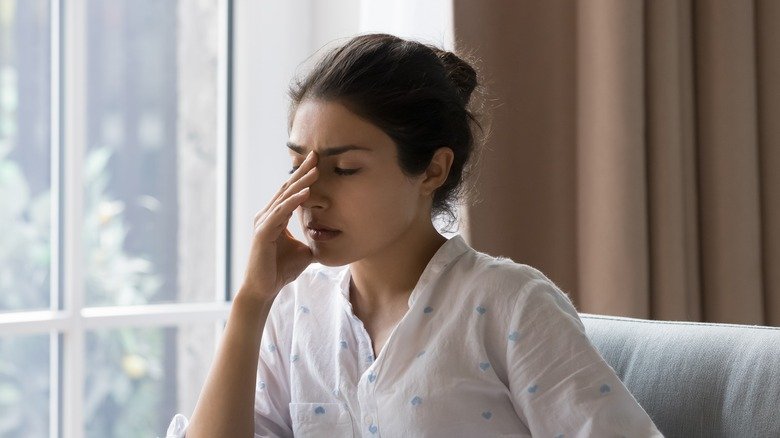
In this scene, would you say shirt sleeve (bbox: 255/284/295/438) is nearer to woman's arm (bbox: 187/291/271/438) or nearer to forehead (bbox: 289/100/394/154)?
woman's arm (bbox: 187/291/271/438)

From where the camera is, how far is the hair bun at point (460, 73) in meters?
1.42

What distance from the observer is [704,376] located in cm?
126

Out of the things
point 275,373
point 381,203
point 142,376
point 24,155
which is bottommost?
point 142,376

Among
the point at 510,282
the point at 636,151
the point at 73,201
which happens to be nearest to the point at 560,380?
A: the point at 510,282

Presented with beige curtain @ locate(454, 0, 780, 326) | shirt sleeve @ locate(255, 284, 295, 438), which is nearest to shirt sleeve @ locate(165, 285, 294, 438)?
shirt sleeve @ locate(255, 284, 295, 438)

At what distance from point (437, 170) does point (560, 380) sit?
0.35 m

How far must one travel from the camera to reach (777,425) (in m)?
1.17

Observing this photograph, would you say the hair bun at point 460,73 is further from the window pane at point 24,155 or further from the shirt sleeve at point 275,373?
the window pane at point 24,155

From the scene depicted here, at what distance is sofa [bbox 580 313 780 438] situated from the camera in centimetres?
120

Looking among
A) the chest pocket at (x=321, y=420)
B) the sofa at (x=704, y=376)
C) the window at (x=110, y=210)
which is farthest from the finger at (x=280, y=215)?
the window at (x=110, y=210)

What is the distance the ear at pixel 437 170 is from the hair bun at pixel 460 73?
0.09 m

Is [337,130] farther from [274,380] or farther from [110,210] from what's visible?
[110,210]

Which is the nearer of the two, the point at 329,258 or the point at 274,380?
the point at 329,258

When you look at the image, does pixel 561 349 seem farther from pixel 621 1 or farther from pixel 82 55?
pixel 82 55
